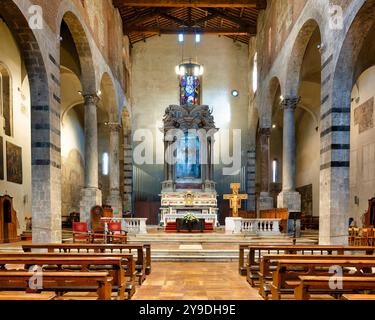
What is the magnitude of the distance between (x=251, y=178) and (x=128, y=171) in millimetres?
7646

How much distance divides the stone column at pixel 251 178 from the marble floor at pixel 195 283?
522 inches

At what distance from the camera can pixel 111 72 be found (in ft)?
55.1

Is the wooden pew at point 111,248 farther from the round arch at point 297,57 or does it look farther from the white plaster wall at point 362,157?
the white plaster wall at point 362,157

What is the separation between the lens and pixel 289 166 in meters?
13.9

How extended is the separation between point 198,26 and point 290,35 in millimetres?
9734

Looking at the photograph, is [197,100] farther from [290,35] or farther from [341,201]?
[341,201]

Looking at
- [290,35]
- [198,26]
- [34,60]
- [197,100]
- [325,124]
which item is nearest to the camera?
[34,60]

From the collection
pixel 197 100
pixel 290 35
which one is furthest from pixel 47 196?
pixel 197 100

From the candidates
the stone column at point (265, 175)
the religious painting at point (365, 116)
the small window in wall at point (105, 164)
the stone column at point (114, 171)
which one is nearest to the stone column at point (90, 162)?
the stone column at point (114, 171)

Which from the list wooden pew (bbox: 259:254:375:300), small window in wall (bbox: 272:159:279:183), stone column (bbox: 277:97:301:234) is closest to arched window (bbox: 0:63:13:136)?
stone column (bbox: 277:97:301:234)

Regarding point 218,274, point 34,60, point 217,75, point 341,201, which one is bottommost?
point 218,274

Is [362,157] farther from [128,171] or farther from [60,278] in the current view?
[60,278]

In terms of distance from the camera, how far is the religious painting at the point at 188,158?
1952 cm

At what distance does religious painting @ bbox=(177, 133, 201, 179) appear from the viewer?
19.5m
